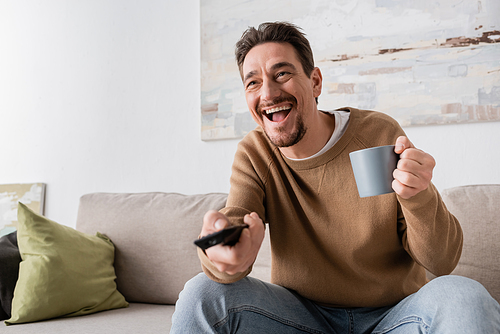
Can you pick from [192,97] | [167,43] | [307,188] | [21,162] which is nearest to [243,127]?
[192,97]

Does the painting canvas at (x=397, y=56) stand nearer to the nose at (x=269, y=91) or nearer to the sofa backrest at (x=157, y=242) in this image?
the sofa backrest at (x=157, y=242)

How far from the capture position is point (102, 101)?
8.16ft

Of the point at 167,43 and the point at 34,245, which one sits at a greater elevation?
the point at 167,43

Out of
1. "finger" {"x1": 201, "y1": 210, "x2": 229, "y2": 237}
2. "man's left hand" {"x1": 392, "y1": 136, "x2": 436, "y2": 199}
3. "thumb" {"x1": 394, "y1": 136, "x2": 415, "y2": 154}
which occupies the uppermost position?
"thumb" {"x1": 394, "y1": 136, "x2": 415, "y2": 154}

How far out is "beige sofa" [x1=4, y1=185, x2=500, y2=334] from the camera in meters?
1.43

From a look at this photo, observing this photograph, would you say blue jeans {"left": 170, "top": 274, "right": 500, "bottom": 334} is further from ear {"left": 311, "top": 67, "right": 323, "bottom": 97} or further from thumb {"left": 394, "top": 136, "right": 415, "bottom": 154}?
ear {"left": 311, "top": 67, "right": 323, "bottom": 97}

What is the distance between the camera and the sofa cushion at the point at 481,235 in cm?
141

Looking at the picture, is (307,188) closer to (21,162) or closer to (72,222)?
(72,222)

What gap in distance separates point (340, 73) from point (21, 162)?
6.58 feet

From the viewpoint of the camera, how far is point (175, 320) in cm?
93

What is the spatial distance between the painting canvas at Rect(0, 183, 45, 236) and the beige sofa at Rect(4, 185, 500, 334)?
61 cm

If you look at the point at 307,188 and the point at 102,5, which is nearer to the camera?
the point at 307,188

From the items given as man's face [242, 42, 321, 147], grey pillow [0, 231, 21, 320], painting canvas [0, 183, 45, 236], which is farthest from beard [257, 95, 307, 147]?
painting canvas [0, 183, 45, 236]

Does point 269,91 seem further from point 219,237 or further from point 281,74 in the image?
point 219,237
